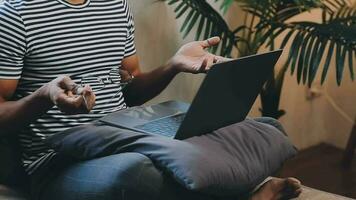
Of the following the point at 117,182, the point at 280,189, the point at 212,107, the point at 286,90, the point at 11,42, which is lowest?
the point at 286,90

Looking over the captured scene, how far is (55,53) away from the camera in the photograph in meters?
1.39

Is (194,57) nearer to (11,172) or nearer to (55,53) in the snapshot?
(55,53)

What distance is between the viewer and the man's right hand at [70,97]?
1120 millimetres

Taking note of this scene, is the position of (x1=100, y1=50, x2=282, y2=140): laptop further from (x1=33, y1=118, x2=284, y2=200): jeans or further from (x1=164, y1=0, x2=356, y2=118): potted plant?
(x1=164, y1=0, x2=356, y2=118): potted plant

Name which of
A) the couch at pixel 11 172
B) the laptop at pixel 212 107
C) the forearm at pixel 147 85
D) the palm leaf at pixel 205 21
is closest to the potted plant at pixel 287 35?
the palm leaf at pixel 205 21

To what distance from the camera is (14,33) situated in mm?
1336

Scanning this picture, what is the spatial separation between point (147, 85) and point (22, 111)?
45cm

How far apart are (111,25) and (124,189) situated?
1.78ft

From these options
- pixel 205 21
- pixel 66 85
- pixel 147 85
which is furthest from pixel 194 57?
pixel 205 21

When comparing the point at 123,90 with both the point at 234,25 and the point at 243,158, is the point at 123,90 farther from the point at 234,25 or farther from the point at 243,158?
the point at 234,25

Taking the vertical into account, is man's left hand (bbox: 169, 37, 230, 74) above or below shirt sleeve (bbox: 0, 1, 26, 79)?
below

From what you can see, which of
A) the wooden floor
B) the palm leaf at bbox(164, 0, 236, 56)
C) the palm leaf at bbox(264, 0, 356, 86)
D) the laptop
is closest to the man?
the laptop

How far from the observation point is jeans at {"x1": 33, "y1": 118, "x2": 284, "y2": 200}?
3.81ft

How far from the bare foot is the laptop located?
0.57 ft
